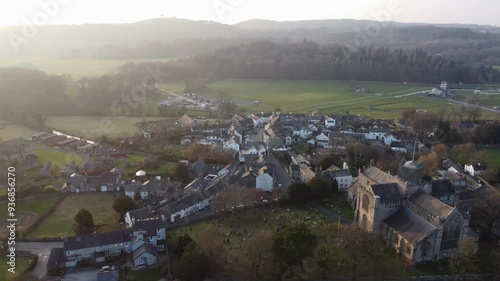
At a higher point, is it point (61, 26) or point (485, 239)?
point (61, 26)

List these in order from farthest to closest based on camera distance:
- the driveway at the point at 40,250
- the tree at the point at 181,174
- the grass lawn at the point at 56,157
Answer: the grass lawn at the point at 56,157 < the tree at the point at 181,174 < the driveway at the point at 40,250

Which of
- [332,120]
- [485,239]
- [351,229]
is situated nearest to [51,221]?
[351,229]

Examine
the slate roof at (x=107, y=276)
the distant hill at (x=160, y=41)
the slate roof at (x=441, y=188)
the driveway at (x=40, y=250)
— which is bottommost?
the driveway at (x=40, y=250)

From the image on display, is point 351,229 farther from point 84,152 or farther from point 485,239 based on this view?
point 84,152

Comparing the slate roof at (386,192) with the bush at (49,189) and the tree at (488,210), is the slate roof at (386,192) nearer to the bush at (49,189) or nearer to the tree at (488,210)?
the tree at (488,210)

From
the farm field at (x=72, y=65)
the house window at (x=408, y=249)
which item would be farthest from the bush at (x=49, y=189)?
the farm field at (x=72, y=65)

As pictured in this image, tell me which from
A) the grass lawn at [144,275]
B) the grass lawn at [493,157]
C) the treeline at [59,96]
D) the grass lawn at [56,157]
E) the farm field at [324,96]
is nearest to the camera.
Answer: the grass lawn at [144,275]
